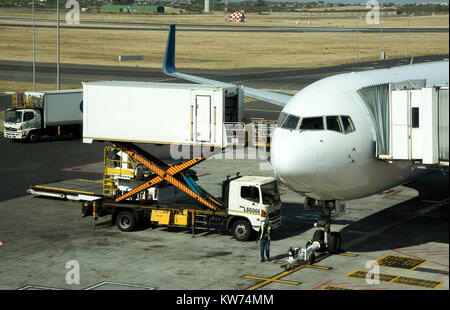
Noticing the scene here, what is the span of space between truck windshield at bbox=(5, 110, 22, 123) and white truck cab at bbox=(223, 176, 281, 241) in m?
33.8

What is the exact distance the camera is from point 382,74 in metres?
31.8

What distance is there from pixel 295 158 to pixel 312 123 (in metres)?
1.73

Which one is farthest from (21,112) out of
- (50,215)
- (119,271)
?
(119,271)

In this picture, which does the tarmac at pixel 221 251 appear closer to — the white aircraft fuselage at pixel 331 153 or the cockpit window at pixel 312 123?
the white aircraft fuselage at pixel 331 153

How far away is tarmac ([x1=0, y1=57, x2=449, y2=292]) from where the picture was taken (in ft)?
89.4

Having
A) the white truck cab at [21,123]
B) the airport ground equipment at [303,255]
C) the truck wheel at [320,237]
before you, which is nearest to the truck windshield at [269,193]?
the truck wheel at [320,237]

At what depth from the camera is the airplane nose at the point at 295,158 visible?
27.0 metres

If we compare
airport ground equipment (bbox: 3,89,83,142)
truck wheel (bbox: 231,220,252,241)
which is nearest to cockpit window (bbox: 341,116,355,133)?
truck wheel (bbox: 231,220,252,241)

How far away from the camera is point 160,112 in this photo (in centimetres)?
3475

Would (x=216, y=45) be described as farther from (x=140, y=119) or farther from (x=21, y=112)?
(x=140, y=119)

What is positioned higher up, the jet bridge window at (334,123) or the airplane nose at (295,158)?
the jet bridge window at (334,123)

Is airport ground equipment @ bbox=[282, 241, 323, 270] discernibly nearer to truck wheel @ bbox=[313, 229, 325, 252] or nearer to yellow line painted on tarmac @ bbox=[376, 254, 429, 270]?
truck wheel @ bbox=[313, 229, 325, 252]

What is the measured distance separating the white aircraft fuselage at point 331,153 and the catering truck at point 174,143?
532 centimetres

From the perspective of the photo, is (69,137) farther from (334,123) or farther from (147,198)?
(334,123)
